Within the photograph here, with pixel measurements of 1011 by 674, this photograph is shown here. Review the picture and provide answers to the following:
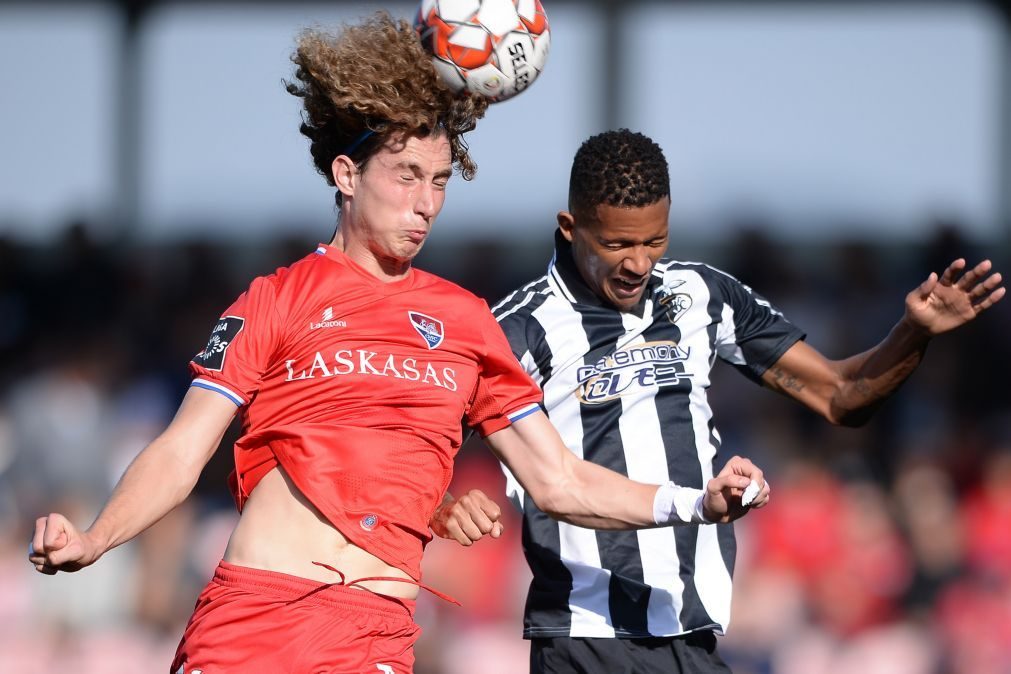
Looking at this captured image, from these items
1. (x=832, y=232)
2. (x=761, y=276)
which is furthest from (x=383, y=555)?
(x=832, y=232)

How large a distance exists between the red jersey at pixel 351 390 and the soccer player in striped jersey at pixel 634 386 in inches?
22.2

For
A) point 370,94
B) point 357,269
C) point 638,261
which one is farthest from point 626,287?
point 370,94

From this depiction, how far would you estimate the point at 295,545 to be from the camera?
324 cm

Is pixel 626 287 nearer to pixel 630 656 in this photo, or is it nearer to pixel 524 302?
pixel 524 302

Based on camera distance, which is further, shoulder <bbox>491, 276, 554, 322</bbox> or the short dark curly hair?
shoulder <bbox>491, 276, 554, 322</bbox>

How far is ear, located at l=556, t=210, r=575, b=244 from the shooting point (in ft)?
13.4

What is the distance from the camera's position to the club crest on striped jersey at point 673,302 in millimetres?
4090

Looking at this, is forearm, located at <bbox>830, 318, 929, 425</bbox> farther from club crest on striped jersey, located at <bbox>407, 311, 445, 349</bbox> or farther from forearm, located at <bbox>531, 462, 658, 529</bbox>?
club crest on striped jersey, located at <bbox>407, 311, 445, 349</bbox>

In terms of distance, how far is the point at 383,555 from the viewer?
10.7ft

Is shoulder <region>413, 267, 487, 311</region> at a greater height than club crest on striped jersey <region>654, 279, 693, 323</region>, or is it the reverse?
shoulder <region>413, 267, 487, 311</region>

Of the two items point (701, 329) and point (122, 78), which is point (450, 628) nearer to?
point (701, 329)

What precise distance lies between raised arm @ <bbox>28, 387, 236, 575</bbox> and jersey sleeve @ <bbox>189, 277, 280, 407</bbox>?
4cm

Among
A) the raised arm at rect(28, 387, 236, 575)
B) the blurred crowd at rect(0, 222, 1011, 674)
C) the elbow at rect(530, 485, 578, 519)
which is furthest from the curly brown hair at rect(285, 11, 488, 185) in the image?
the blurred crowd at rect(0, 222, 1011, 674)

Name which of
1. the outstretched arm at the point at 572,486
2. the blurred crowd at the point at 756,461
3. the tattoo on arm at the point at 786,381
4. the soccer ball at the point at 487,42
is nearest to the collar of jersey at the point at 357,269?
the outstretched arm at the point at 572,486
